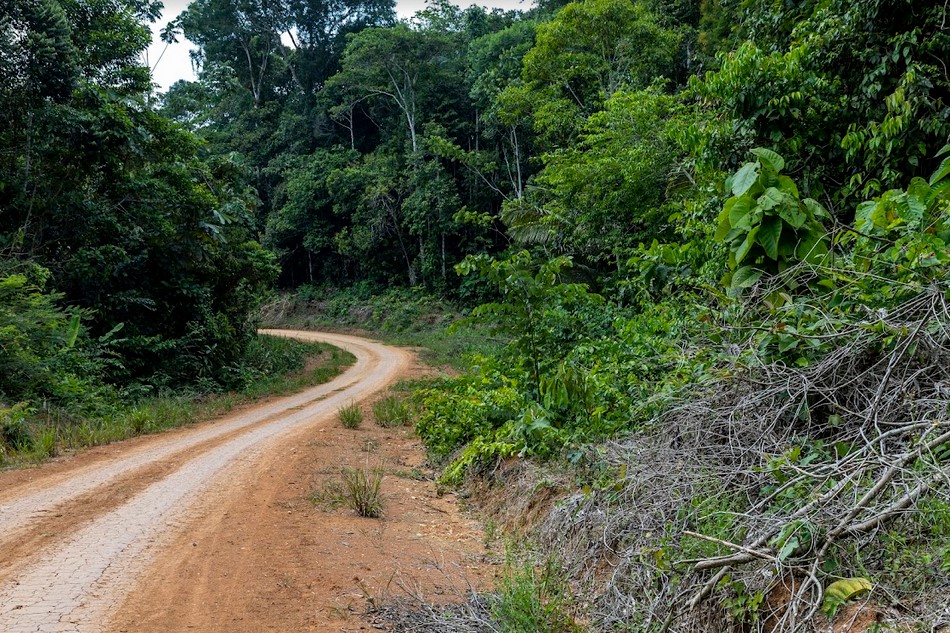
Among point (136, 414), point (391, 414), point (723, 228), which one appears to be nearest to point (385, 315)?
point (391, 414)

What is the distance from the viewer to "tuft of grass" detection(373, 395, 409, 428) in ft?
43.4

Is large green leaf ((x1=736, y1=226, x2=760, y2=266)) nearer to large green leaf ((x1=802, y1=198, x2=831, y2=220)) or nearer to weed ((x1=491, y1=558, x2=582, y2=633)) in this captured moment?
large green leaf ((x1=802, y1=198, x2=831, y2=220))

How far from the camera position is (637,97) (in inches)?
671

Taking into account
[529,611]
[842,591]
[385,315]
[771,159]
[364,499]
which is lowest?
[385,315]

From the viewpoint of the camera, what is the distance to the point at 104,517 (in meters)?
6.23

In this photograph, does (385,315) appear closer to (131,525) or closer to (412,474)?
(412,474)

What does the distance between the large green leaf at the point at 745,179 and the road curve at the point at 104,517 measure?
556 centimetres

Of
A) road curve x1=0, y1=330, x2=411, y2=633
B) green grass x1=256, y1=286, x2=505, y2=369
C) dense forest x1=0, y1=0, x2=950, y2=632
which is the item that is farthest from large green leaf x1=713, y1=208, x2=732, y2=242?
green grass x1=256, y1=286, x2=505, y2=369

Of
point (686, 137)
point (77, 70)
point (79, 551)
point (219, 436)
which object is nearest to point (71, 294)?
point (77, 70)

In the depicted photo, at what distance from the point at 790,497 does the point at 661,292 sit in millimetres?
5051

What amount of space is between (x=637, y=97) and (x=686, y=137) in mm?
9434

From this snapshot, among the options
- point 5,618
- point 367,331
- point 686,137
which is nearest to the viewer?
point 5,618

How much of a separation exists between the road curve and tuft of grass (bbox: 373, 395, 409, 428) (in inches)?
55.1

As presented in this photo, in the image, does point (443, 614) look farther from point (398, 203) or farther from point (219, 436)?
point (398, 203)
